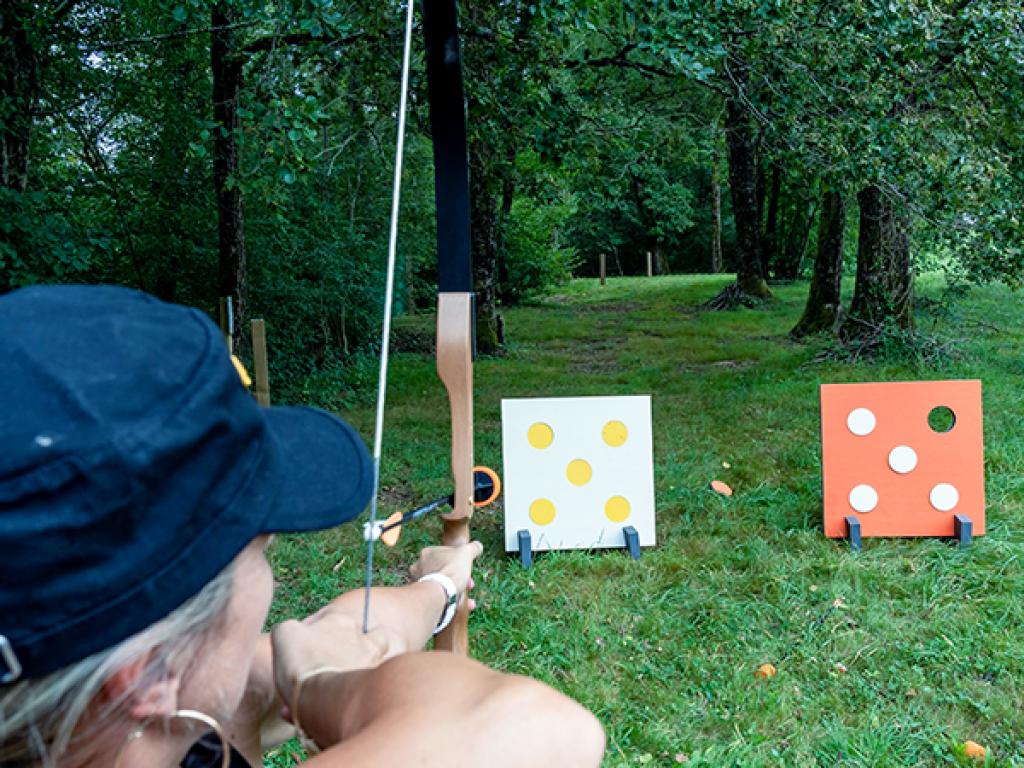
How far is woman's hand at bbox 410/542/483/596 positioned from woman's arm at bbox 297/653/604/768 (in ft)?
1.76

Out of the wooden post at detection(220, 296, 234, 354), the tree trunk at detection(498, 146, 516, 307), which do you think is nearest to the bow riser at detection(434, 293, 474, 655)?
the wooden post at detection(220, 296, 234, 354)

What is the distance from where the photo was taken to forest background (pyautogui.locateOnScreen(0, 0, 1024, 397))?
13.6ft

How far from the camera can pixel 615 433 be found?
11.3 ft

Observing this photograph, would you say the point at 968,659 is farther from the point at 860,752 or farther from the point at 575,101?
the point at 575,101

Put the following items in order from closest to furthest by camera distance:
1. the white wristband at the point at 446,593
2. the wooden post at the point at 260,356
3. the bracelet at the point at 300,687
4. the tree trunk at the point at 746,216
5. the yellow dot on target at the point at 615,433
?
the bracelet at the point at 300,687, the white wristband at the point at 446,593, the yellow dot on target at the point at 615,433, the wooden post at the point at 260,356, the tree trunk at the point at 746,216

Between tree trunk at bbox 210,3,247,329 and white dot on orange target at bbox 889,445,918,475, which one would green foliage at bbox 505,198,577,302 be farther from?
white dot on orange target at bbox 889,445,918,475

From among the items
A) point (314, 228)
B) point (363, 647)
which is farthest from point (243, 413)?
point (314, 228)

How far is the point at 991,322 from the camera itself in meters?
8.95

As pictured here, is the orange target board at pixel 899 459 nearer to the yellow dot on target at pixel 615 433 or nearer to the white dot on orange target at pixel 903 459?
the white dot on orange target at pixel 903 459

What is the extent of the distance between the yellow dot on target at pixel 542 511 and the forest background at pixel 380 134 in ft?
5.56

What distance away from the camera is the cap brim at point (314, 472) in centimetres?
66

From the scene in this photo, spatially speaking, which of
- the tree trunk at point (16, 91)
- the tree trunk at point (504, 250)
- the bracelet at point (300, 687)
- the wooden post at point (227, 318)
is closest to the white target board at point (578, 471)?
the wooden post at point (227, 318)

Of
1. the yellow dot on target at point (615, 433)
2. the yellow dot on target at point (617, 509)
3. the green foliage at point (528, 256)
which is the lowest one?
the yellow dot on target at point (617, 509)

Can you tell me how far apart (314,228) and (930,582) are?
19.0 ft
